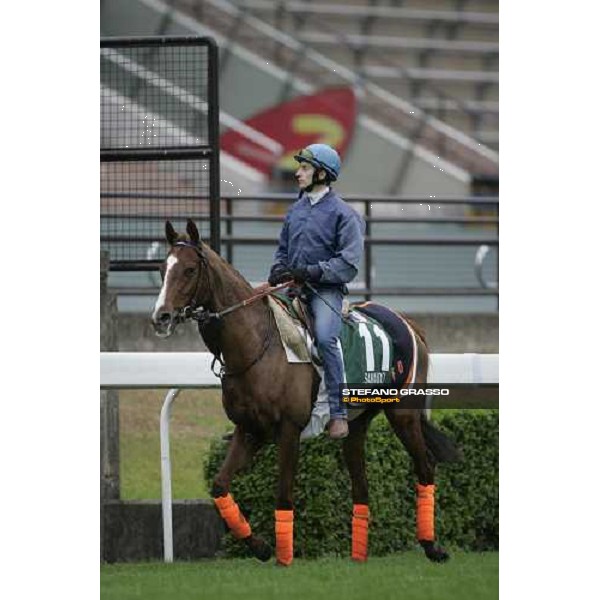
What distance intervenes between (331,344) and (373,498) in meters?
0.97

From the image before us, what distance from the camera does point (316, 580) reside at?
9070 millimetres

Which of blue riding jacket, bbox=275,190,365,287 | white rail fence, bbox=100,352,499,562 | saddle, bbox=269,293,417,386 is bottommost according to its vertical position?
white rail fence, bbox=100,352,499,562

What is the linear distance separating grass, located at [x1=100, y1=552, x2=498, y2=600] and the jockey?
22.8 inches

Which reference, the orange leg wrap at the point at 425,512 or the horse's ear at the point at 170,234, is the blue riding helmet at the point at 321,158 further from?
the orange leg wrap at the point at 425,512

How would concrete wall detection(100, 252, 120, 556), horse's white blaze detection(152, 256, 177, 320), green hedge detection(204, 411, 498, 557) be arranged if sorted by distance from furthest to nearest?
concrete wall detection(100, 252, 120, 556) < green hedge detection(204, 411, 498, 557) < horse's white blaze detection(152, 256, 177, 320)

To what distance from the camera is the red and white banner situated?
9.71 m

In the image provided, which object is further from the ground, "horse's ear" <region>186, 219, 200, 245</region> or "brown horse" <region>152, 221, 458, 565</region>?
"horse's ear" <region>186, 219, 200, 245</region>

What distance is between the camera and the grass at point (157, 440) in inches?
417

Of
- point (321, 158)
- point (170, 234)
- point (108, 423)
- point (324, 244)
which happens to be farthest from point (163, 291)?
point (108, 423)

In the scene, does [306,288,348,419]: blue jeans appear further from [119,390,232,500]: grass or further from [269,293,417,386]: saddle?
[119,390,232,500]: grass

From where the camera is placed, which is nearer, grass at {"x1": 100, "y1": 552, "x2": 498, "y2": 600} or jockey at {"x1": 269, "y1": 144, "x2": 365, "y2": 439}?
grass at {"x1": 100, "y1": 552, "x2": 498, "y2": 600}

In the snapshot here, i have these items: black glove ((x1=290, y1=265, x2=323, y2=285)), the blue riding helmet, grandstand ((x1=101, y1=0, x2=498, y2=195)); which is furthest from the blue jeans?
grandstand ((x1=101, y1=0, x2=498, y2=195))

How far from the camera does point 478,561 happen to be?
943cm
